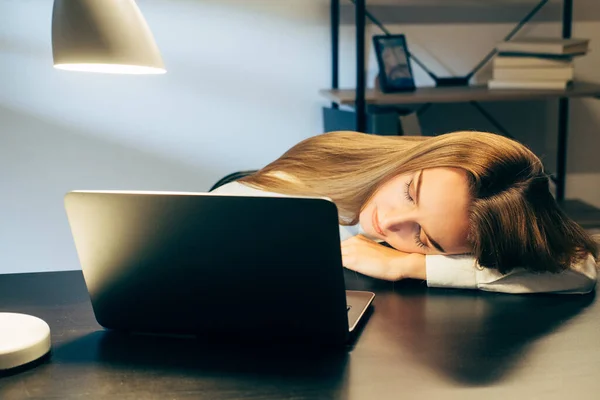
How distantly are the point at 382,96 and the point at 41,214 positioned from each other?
1132 millimetres

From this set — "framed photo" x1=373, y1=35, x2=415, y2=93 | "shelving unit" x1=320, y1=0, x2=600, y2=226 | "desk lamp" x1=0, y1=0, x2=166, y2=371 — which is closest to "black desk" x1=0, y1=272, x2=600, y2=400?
"desk lamp" x1=0, y1=0, x2=166, y2=371

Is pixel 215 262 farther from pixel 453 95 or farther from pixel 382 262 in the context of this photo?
pixel 453 95

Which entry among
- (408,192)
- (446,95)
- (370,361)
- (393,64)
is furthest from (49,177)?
(370,361)

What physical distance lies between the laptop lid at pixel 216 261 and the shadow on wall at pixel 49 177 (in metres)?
1.48

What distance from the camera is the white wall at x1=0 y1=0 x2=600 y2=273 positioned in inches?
88.4

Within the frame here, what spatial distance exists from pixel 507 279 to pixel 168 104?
4.79 ft

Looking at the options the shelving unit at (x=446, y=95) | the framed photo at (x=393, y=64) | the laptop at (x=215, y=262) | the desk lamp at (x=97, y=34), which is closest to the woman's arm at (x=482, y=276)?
the laptop at (x=215, y=262)

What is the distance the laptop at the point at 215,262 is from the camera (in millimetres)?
798

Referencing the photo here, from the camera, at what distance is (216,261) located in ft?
2.72

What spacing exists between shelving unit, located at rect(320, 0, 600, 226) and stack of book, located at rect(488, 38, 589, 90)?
0.14 ft

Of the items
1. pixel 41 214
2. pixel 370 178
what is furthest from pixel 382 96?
pixel 41 214

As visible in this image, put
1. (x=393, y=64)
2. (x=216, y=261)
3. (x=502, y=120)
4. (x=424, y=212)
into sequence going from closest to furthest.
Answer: (x=216, y=261), (x=424, y=212), (x=393, y=64), (x=502, y=120)

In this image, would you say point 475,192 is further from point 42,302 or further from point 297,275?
point 42,302

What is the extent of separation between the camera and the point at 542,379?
814mm
